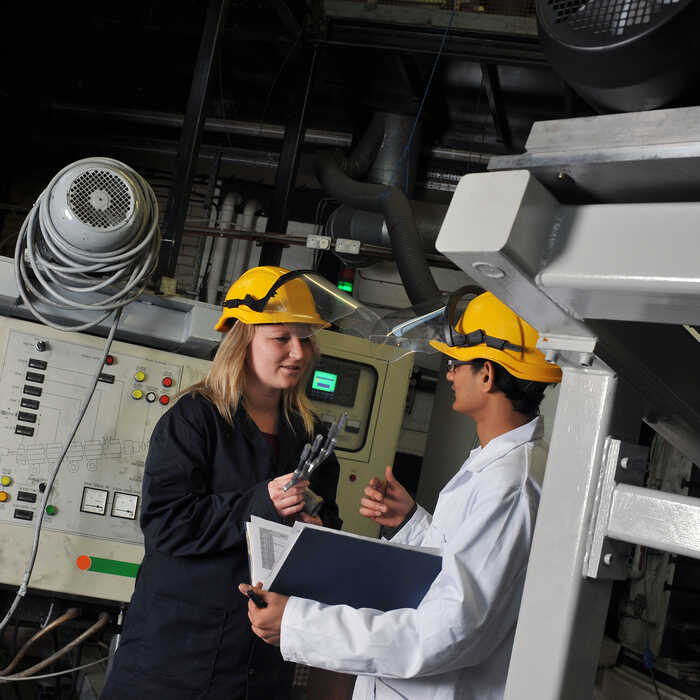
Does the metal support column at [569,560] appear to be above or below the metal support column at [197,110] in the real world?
below

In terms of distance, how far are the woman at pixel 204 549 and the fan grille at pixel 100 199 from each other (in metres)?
0.67

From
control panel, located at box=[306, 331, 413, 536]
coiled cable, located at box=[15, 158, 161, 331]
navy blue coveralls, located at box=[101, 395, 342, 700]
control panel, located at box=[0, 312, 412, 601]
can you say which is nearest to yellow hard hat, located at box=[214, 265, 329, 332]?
navy blue coveralls, located at box=[101, 395, 342, 700]

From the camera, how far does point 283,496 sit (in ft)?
5.40

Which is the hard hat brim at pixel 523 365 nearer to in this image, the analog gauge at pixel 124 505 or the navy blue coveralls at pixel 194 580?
the navy blue coveralls at pixel 194 580

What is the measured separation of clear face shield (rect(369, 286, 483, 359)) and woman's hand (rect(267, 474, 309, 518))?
45cm

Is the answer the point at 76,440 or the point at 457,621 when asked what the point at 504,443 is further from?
the point at 76,440

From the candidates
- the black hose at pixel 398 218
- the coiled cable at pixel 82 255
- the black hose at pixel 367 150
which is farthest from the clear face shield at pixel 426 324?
the black hose at pixel 367 150

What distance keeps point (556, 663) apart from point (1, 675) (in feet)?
7.92

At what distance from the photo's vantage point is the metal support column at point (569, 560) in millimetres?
627

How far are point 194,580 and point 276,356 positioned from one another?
0.55 meters

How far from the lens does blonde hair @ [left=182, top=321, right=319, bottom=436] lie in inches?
72.5

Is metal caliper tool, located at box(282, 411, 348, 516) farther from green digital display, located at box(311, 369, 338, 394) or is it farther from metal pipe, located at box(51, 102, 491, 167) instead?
→ metal pipe, located at box(51, 102, 491, 167)

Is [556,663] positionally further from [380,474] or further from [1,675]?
[380,474]

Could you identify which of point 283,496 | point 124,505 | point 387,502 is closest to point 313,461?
point 283,496
